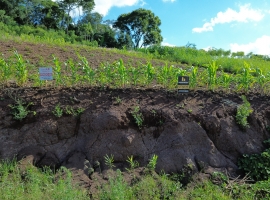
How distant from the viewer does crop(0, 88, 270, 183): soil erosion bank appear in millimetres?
4395

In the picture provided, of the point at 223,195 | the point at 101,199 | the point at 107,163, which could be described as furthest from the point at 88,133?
the point at 223,195

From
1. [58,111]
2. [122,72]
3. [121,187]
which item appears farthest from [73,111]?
[121,187]

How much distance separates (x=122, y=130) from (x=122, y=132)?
4 centimetres

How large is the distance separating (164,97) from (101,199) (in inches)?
91.1

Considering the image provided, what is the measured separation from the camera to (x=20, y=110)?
4633 mm

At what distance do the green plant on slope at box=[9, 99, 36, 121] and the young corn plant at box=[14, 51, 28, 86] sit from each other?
689 millimetres

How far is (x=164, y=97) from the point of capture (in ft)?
17.2

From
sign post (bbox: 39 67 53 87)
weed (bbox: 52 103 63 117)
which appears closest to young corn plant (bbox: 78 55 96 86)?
sign post (bbox: 39 67 53 87)

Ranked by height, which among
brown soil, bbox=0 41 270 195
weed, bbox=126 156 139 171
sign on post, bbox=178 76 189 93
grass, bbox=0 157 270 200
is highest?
sign on post, bbox=178 76 189 93

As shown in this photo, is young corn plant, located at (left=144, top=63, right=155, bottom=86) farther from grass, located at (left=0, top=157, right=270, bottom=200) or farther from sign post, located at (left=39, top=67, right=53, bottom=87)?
grass, located at (left=0, top=157, right=270, bottom=200)

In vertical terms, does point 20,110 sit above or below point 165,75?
below

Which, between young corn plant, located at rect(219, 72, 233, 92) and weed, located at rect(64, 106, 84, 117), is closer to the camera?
weed, located at rect(64, 106, 84, 117)

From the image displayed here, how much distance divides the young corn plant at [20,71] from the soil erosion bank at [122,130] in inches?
10.1

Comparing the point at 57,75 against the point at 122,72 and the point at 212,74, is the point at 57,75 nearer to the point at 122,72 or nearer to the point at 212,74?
the point at 122,72
